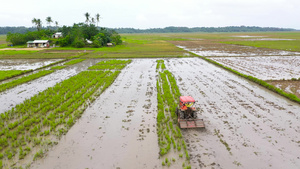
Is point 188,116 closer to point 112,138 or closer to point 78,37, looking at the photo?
point 112,138

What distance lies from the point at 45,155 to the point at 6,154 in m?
1.26

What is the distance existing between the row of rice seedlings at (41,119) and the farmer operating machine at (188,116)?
4725mm

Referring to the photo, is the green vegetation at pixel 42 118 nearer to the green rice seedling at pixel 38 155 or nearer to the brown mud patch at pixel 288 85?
the green rice seedling at pixel 38 155

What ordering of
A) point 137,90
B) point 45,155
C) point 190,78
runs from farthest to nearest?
point 190,78
point 137,90
point 45,155

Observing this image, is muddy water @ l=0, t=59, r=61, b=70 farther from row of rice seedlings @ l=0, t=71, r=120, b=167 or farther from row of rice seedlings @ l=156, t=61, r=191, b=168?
row of rice seedlings @ l=156, t=61, r=191, b=168

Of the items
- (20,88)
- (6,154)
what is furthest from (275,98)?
(20,88)

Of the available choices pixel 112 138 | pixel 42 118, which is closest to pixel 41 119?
pixel 42 118

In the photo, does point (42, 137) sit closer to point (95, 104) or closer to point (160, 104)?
point (95, 104)

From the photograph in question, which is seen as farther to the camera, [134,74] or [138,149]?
[134,74]

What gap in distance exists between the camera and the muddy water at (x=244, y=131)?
231 inches

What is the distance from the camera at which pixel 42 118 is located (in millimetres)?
8688

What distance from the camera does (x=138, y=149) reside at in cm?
640

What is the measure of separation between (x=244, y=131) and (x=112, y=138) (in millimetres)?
5170

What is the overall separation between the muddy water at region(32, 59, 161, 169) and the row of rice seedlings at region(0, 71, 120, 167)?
550 mm
